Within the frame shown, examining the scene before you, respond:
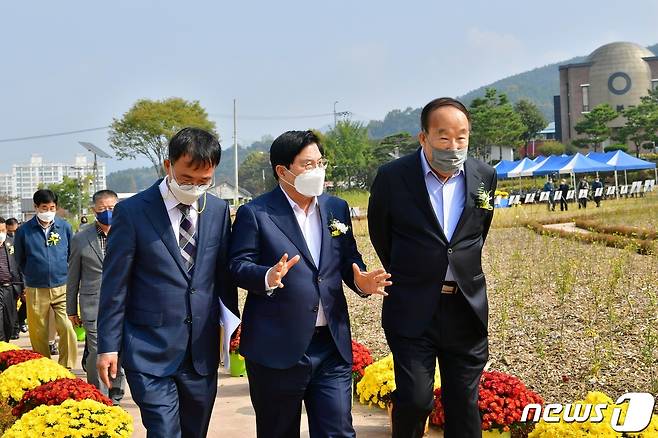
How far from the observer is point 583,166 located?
32812mm

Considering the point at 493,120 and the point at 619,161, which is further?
the point at 493,120

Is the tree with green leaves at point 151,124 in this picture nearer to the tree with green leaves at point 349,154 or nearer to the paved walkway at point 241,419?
the tree with green leaves at point 349,154

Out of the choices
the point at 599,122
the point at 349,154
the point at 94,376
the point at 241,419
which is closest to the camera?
the point at 241,419

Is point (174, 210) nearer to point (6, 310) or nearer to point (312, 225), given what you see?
point (312, 225)

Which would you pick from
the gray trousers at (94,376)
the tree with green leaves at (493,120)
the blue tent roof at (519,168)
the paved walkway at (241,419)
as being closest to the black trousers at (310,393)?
A: the paved walkway at (241,419)

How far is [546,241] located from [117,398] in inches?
384

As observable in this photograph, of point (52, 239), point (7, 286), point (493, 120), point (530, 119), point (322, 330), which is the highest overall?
point (530, 119)

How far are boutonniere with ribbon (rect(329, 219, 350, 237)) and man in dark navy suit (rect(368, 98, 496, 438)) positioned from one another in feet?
0.72

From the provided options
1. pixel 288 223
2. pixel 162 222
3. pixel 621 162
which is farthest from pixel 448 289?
pixel 621 162

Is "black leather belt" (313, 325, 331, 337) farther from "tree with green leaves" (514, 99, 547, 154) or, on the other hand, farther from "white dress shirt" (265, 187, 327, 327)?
"tree with green leaves" (514, 99, 547, 154)

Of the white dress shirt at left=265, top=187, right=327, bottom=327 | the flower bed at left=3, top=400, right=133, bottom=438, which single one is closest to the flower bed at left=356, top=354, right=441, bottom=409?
the flower bed at left=3, top=400, right=133, bottom=438

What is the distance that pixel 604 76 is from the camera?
85.8 m

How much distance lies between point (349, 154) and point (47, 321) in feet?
168

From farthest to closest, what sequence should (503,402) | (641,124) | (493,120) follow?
(493,120) < (641,124) < (503,402)
